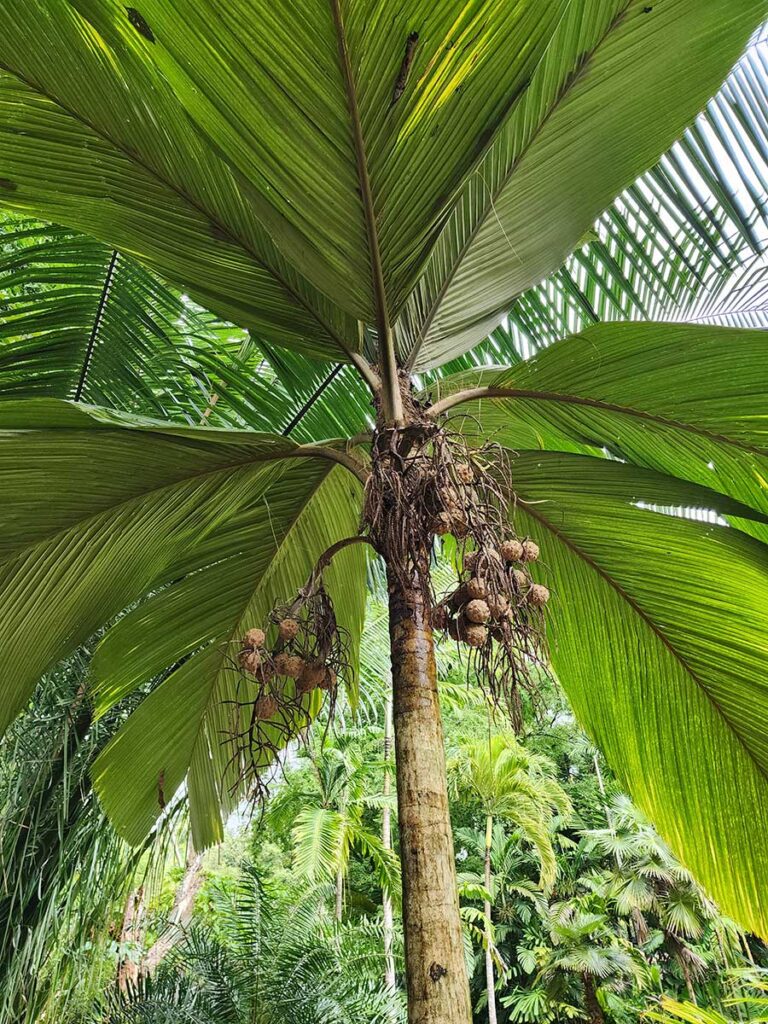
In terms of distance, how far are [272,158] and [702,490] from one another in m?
1.51

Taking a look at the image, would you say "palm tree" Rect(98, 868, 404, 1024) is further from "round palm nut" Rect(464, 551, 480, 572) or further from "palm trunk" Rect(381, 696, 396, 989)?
"round palm nut" Rect(464, 551, 480, 572)

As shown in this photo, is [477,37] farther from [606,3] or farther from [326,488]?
[326,488]

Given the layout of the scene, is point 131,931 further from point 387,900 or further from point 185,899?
point 185,899

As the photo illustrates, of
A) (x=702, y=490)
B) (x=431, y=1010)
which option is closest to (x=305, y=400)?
(x=702, y=490)

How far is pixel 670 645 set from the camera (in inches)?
87.8

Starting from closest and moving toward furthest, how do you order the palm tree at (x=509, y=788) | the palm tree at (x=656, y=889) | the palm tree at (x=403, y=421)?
the palm tree at (x=403, y=421) → the palm tree at (x=509, y=788) → the palm tree at (x=656, y=889)

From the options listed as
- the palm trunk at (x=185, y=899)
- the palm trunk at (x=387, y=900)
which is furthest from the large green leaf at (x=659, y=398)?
the palm trunk at (x=185, y=899)

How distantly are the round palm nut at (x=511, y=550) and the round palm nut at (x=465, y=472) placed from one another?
0.15 meters

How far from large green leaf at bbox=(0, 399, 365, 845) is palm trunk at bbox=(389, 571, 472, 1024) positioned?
34 cm

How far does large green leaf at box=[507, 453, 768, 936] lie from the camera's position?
84.5 inches

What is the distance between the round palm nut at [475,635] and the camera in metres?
1.45

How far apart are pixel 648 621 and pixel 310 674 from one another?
1107mm

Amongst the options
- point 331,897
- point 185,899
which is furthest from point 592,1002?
point 331,897

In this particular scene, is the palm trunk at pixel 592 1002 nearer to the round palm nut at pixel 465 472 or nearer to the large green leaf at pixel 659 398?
the large green leaf at pixel 659 398
